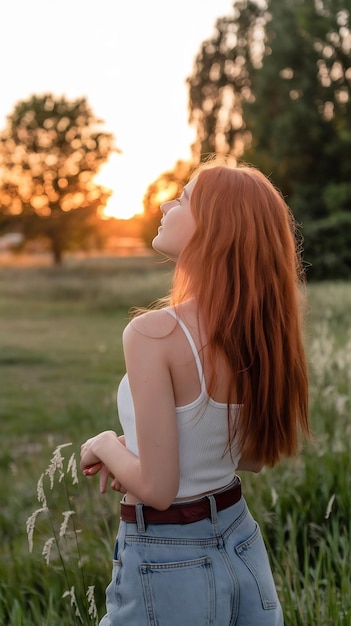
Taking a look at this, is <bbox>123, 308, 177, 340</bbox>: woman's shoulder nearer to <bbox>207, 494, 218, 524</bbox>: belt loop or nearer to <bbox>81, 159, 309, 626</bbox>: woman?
<bbox>81, 159, 309, 626</bbox>: woman

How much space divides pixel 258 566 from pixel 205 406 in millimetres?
387

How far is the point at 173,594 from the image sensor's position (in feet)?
5.23

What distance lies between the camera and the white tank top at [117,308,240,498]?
1.62 metres

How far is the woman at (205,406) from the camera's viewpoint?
159 cm

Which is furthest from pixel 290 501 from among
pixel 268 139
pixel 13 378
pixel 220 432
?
pixel 268 139

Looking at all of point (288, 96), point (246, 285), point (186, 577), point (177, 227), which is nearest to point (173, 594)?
point (186, 577)

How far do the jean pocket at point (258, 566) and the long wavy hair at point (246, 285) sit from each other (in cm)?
21

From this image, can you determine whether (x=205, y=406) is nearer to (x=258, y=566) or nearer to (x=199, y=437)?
(x=199, y=437)

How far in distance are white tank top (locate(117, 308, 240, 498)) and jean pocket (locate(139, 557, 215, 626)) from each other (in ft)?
0.51

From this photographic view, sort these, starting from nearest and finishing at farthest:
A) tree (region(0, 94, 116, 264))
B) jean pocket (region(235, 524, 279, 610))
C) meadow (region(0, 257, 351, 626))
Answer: jean pocket (region(235, 524, 279, 610)) < meadow (region(0, 257, 351, 626)) < tree (region(0, 94, 116, 264))

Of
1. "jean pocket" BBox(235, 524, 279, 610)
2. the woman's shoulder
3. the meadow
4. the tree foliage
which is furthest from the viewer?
the tree foliage

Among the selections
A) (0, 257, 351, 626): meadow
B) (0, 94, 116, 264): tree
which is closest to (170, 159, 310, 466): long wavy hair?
(0, 257, 351, 626): meadow

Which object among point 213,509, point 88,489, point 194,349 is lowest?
point 88,489

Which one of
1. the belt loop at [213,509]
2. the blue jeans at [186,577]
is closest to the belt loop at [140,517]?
the blue jeans at [186,577]
